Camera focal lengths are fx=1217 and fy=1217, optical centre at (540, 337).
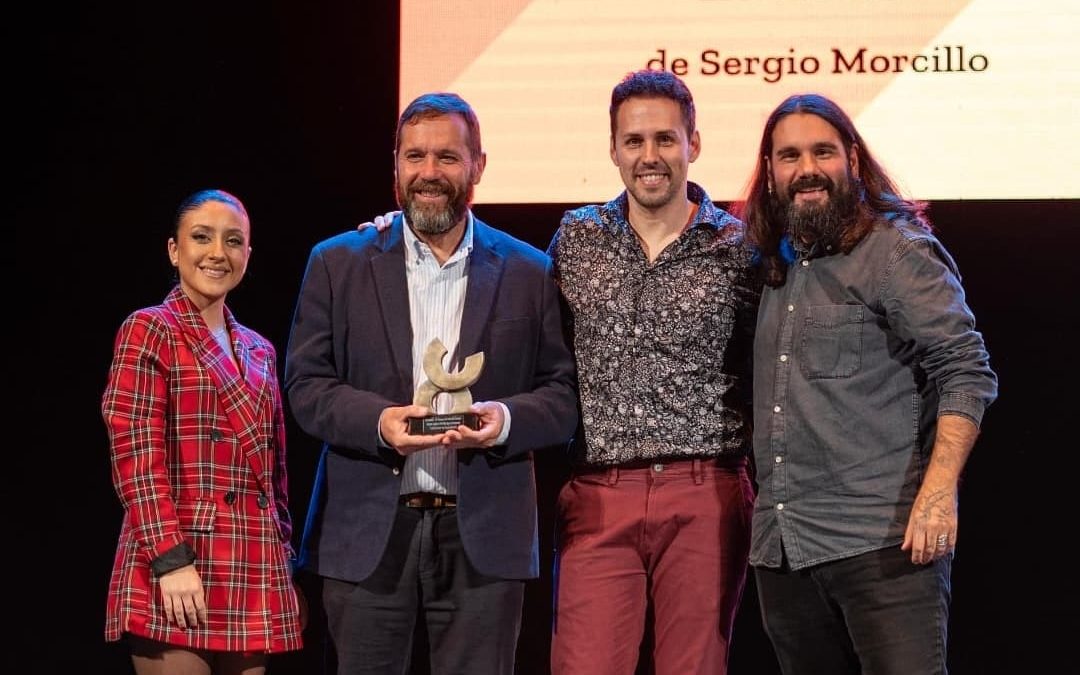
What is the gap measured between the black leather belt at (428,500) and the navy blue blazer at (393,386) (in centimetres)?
4

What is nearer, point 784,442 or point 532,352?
point 784,442

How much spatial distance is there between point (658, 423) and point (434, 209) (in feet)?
2.34

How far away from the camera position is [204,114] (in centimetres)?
423

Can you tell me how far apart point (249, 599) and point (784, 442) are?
126cm

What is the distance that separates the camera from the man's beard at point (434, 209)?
2.80 metres

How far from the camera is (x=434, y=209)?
2799mm

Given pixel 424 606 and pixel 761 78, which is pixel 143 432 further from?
pixel 761 78

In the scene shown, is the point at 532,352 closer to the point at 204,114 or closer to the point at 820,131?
the point at 820,131

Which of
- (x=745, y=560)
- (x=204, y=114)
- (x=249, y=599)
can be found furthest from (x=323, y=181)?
(x=745, y=560)

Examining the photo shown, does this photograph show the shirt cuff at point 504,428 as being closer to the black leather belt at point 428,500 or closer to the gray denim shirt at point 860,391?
the black leather belt at point 428,500

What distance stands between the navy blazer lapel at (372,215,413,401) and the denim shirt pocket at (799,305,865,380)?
0.87 metres

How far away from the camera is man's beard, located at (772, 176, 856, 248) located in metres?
2.68

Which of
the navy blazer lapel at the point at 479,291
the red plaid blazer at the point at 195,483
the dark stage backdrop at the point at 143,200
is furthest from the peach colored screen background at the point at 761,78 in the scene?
the red plaid blazer at the point at 195,483

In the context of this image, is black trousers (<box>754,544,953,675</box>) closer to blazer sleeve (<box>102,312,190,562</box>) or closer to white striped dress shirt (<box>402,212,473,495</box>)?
white striped dress shirt (<box>402,212,473,495</box>)
